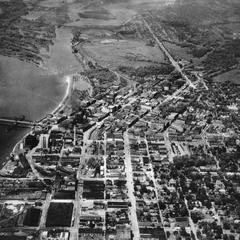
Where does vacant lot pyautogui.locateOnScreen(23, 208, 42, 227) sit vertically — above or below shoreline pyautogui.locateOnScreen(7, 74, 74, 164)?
below

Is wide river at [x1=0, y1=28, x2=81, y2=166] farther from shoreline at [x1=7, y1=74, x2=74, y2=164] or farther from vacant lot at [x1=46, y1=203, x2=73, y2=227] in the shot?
vacant lot at [x1=46, y1=203, x2=73, y2=227]

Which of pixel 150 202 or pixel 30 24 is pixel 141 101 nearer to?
pixel 150 202

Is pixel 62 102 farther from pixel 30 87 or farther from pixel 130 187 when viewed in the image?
pixel 130 187

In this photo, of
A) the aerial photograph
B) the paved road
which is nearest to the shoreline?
the aerial photograph

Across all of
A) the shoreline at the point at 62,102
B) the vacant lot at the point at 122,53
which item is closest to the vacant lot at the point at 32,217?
the shoreline at the point at 62,102

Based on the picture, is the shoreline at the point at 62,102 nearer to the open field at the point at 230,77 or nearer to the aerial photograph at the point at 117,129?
the aerial photograph at the point at 117,129

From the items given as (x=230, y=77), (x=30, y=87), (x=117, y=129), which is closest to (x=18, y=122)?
(x=30, y=87)

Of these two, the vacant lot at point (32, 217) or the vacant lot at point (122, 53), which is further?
the vacant lot at point (122, 53)
